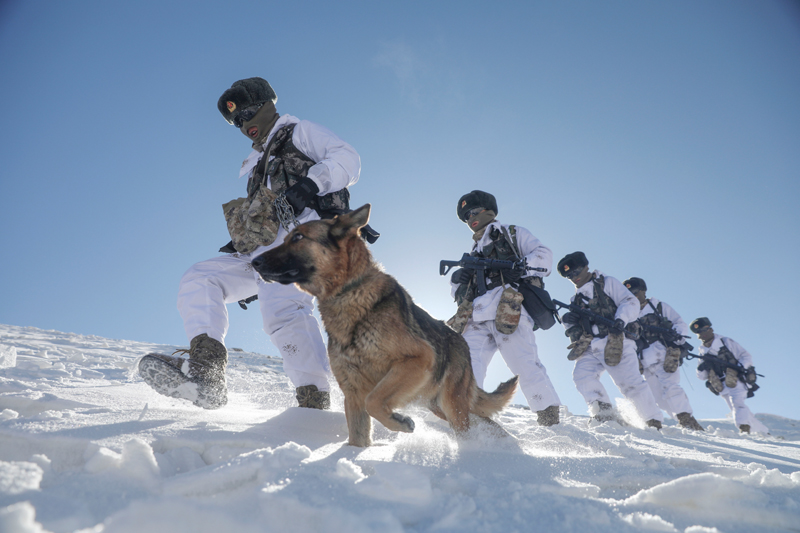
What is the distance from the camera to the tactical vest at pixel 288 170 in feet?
12.4

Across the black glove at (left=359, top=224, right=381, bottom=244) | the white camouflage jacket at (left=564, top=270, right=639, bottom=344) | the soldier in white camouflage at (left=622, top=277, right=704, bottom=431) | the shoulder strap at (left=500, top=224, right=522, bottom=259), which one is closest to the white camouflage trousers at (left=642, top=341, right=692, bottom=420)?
the soldier in white camouflage at (left=622, top=277, right=704, bottom=431)

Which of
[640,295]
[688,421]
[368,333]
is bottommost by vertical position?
[688,421]

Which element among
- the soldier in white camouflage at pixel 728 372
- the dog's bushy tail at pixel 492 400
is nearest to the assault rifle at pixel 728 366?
the soldier in white camouflage at pixel 728 372

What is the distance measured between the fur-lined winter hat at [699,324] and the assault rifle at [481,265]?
11717mm

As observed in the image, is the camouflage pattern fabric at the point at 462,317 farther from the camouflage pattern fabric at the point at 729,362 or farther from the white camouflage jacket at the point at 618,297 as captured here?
the camouflage pattern fabric at the point at 729,362

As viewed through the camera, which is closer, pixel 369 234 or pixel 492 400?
pixel 492 400

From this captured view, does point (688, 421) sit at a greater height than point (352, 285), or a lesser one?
lesser

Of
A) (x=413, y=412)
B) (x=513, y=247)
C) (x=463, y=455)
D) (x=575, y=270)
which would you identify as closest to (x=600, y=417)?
(x=575, y=270)

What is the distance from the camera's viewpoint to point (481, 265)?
6086 mm

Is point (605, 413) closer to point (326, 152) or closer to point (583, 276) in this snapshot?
point (583, 276)

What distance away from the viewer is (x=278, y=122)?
157 inches

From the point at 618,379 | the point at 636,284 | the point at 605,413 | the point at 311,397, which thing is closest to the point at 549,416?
the point at 605,413

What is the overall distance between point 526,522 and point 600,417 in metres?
7.84

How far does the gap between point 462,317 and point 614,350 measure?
13.7ft
